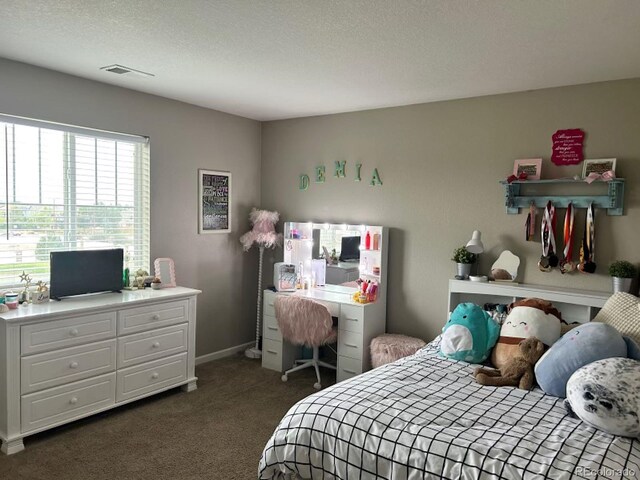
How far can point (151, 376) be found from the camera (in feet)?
12.1

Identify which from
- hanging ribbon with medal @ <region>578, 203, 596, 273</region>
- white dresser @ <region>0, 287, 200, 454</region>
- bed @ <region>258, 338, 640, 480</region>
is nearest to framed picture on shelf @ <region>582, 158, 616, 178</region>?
hanging ribbon with medal @ <region>578, 203, 596, 273</region>

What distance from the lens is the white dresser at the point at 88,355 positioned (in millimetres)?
2949

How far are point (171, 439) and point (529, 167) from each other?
10.5ft

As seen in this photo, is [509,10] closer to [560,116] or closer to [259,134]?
[560,116]

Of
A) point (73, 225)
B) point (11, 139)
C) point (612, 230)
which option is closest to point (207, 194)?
point (73, 225)

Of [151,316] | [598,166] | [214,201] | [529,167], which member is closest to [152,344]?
[151,316]

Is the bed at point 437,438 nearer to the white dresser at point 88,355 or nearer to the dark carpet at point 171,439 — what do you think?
the dark carpet at point 171,439

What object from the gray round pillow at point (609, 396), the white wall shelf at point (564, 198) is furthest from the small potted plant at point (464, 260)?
the gray round pillow at point (609, 396)

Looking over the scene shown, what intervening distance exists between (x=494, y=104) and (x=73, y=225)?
11.3 feet

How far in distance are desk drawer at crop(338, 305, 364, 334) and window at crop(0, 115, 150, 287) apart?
1.76 meters

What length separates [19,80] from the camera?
3312 mm

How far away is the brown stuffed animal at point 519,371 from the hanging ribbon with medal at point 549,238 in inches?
37.3

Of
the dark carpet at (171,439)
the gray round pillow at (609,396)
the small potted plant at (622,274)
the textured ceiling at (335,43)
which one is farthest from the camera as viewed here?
the small potted plant at (622,274)

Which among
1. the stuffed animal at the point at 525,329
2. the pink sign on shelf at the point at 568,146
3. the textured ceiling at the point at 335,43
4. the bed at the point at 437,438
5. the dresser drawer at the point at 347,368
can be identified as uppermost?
the textured ceiling at the point at 335,43
